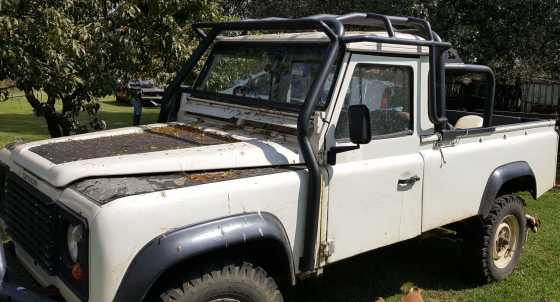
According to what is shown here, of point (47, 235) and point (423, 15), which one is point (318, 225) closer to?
point (47, 235)

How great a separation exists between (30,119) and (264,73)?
60.0 feet

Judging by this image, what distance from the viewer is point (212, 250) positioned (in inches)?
110

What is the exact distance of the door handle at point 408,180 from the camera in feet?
12.4

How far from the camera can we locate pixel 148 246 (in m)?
2.63

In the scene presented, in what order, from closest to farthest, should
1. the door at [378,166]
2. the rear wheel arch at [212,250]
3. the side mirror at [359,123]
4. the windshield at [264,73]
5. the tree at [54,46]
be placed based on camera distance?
the rear wheel arch at [212,250] → the side mirror at [359,123] → the door at [378,166] → the windshield at [264,73] → the tree at [54,46]

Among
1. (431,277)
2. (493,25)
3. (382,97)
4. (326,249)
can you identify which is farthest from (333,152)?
(493,25)

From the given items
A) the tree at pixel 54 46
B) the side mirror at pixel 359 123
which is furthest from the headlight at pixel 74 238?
the tree at pixel 54 46

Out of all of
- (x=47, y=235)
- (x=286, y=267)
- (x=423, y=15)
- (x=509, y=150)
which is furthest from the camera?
(x=423, y=15)

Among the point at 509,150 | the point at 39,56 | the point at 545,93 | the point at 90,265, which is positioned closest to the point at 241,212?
the point at 90,265

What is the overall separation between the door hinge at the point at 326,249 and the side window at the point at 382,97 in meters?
0.65

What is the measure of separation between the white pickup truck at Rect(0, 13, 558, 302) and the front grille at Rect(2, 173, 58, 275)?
12mm

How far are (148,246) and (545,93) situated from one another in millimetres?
11669

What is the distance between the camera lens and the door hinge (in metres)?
3.34

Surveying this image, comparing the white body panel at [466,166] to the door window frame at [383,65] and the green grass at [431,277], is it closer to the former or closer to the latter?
the door window frame at [383,65]
